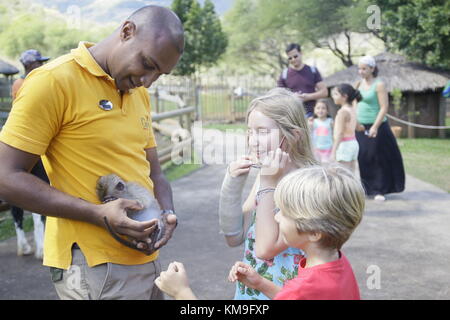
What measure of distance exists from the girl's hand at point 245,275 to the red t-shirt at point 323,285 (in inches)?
9.5

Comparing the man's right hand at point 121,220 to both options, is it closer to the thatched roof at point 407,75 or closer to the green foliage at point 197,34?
the thatched roof at point 407,75

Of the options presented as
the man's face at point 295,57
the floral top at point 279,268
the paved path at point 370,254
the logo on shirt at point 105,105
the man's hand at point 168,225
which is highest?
the man's face at point 295,57

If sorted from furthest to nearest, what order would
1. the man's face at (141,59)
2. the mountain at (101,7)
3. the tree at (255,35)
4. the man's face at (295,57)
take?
1. the tree at (255,35)
2. the man's face at (295,57)
3. the mountain at (101,7)
4. the man's face at (141,59)

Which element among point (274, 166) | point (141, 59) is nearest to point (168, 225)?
point (274, 166)

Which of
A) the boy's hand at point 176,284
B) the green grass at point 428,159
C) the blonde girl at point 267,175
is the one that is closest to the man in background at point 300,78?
the green grass at point 428,159

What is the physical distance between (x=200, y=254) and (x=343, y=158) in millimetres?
2764

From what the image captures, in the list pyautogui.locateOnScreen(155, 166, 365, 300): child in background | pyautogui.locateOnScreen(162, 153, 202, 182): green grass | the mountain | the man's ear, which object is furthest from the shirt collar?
pyautogui.locateOnScreen(162, 153, 202, 182): green grass

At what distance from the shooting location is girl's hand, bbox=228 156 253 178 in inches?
83.9

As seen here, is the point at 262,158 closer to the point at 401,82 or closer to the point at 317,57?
the point at 401,82

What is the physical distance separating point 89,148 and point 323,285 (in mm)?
965

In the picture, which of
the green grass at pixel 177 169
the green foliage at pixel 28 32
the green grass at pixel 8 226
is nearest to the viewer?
the green grass at pixel 8 226

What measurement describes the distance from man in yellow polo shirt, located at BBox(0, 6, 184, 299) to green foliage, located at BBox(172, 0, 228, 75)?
992 inches

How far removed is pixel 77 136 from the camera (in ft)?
6.26

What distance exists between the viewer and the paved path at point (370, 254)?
166 inches
